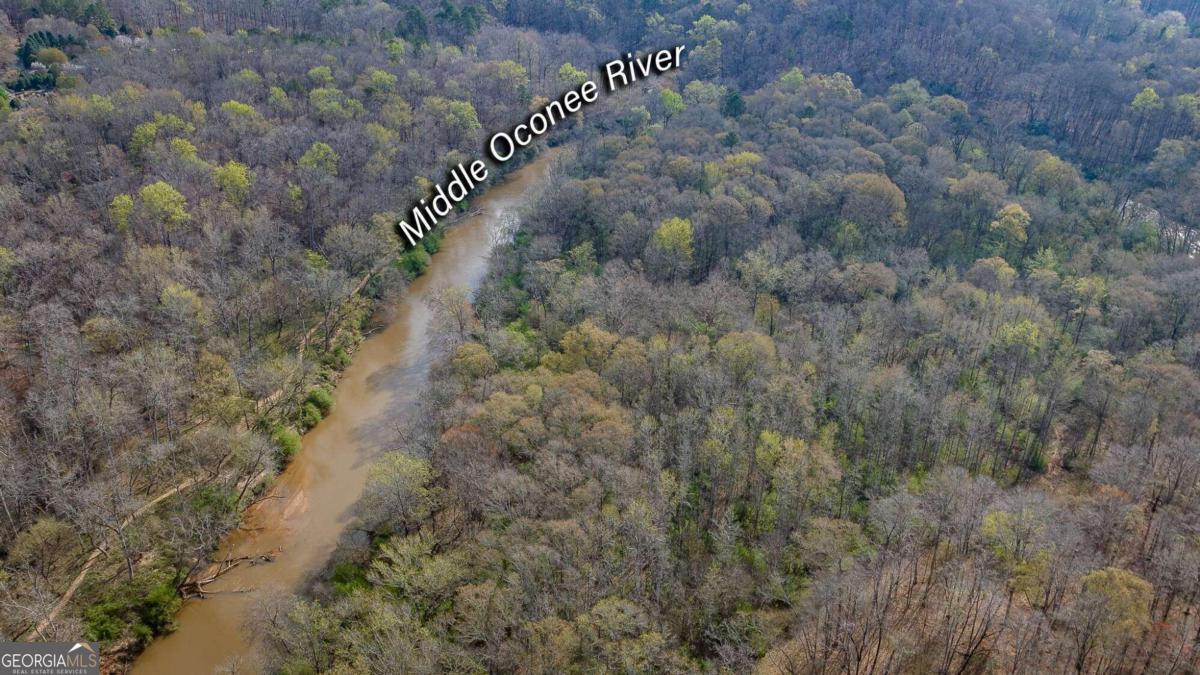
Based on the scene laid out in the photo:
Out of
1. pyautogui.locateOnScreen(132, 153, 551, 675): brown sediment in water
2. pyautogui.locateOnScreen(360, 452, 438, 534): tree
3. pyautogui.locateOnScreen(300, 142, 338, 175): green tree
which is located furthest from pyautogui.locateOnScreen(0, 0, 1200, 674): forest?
pyautogui.locateOnScreen(132, 153, 551, 675): brown sediment in water

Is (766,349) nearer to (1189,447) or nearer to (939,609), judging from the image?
(939,609)

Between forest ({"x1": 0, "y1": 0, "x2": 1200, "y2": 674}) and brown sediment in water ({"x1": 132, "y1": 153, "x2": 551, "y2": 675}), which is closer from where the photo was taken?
forest ({"x1": 0, "y1": 0, "x2": 1200, "y2": 674})

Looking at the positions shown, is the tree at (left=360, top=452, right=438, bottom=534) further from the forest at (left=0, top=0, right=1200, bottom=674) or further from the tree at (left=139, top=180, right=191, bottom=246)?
the tree at (left=139, top=180, right=191, bottom=246)

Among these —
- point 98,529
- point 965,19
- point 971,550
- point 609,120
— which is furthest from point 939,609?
point 965,19

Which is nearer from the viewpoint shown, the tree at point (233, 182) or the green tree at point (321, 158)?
the tree at point (233, 182)

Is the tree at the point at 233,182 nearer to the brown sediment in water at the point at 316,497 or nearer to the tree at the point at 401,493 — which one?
the brown sediment in water at the point at 316,497

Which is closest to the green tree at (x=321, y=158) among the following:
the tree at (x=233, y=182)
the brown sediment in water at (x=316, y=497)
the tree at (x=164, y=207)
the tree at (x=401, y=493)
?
the tree at (x=233, y=182)
